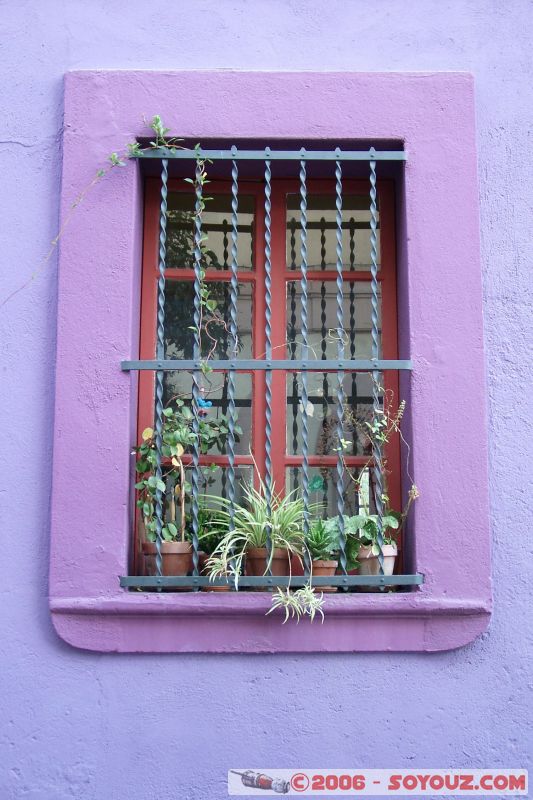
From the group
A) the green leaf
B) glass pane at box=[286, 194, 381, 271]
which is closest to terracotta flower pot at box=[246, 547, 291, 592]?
the green leaf

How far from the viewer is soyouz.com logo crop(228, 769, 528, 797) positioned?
2953 millimetres

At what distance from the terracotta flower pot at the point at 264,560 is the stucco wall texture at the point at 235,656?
0.29 metres

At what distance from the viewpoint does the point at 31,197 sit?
3.32 metres

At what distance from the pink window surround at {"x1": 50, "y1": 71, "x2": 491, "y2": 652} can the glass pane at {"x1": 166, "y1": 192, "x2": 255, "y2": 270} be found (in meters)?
0.30

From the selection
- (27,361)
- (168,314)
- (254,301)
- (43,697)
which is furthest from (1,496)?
(254,301)

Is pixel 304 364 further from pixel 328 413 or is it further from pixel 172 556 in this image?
pixel 172 556

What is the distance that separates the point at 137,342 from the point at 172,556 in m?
0.82

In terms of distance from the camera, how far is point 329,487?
11.3 ft

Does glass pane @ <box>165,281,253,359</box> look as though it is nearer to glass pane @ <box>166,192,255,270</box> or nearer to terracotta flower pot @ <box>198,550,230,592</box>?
glass pane @ <box>166,192,255,270</box>

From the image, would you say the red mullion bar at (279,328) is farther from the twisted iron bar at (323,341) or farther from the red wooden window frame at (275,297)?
the twisted iron bar at (323,341)

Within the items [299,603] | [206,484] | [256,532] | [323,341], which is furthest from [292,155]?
[299,603]

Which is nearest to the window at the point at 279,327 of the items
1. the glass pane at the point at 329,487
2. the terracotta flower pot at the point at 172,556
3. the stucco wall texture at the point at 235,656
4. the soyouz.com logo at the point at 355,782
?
the glass pane at the point at 329,487

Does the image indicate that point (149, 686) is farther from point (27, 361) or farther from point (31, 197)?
point (31, 197)

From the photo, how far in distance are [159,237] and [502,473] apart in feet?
5.07
